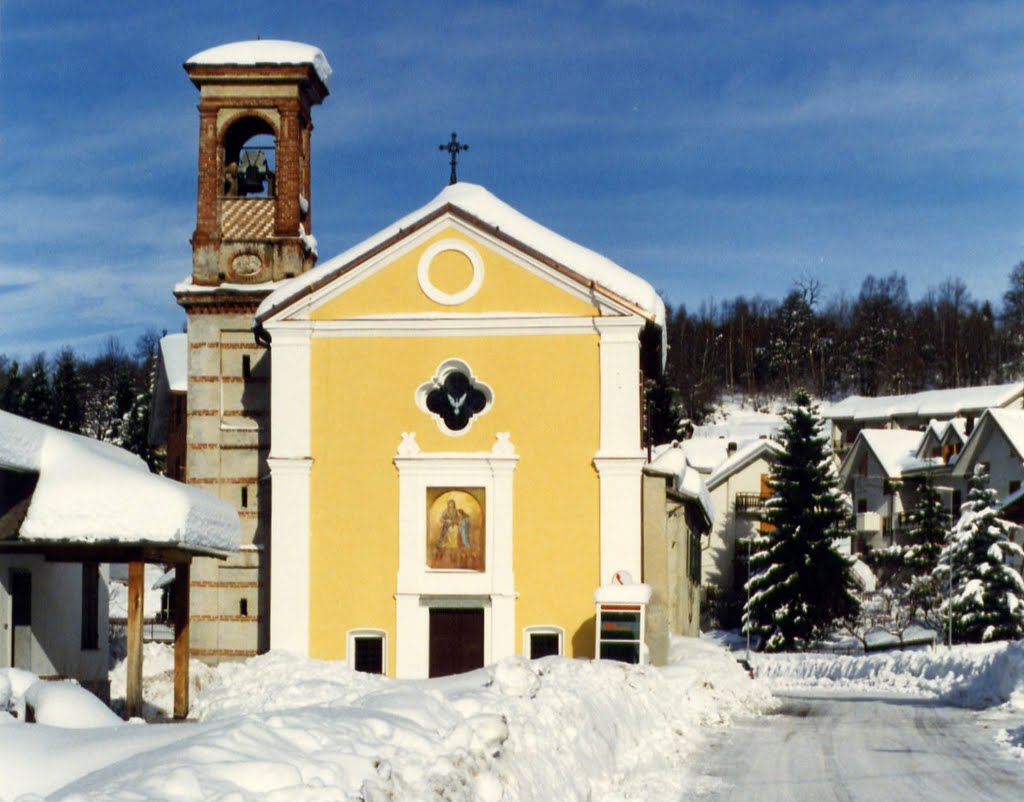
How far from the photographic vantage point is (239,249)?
34.8 m

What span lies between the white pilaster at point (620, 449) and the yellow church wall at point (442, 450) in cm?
23

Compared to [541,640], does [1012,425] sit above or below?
above

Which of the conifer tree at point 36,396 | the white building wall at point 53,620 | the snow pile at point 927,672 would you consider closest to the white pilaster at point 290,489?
the white building wall at point 53,620

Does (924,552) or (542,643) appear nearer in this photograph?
(542,643)

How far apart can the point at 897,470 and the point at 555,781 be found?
218 ft

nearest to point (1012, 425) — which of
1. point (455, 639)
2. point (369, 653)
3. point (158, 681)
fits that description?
point (455, 639)

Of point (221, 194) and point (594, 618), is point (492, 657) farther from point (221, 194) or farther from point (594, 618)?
point (221, 194)

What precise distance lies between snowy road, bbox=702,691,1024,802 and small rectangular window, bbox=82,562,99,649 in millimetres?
9801

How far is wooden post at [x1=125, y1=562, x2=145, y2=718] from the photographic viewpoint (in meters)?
19.9

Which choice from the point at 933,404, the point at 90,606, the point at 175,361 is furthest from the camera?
the point at 933,404

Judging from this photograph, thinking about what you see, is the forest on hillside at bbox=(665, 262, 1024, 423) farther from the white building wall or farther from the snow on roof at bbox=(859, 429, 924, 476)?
the white building wall

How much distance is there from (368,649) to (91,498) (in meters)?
11.7

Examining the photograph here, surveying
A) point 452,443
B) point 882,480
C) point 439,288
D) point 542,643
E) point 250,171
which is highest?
point 250,171

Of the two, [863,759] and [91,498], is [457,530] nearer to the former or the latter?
[91,498]
